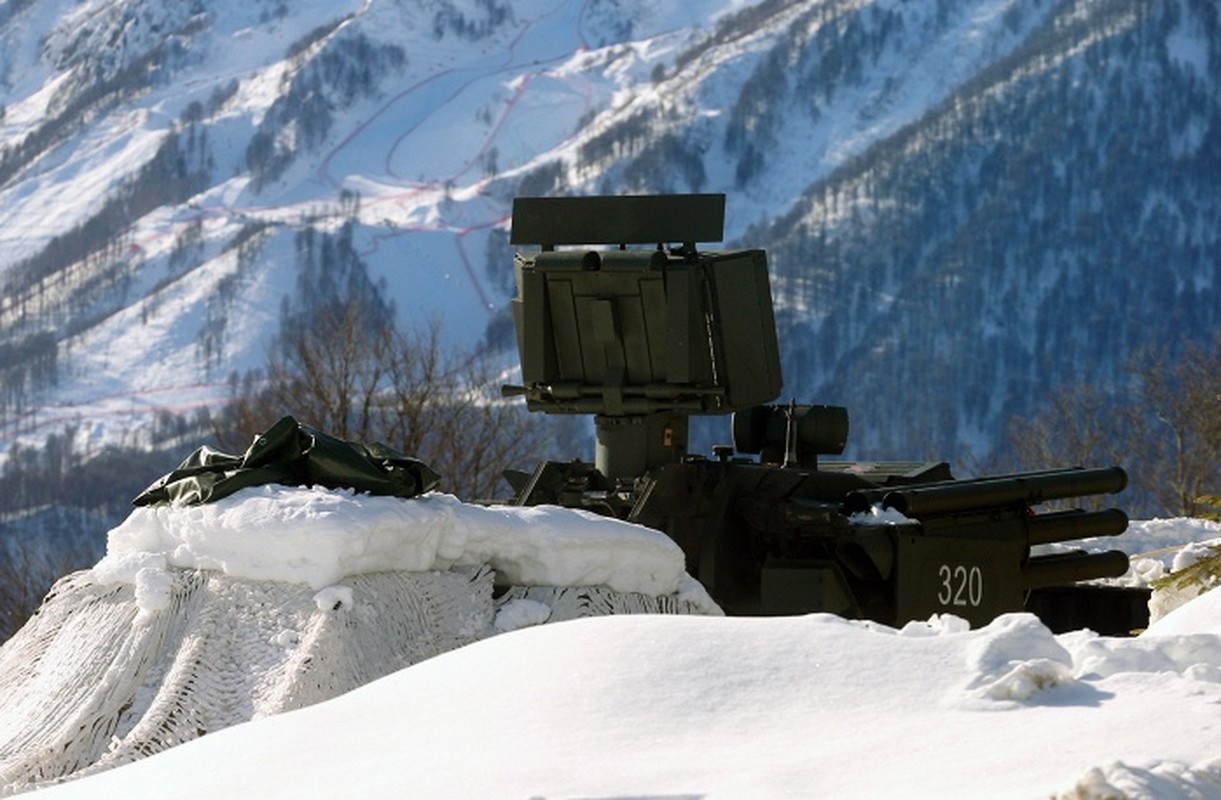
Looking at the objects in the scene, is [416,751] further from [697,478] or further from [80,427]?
[80,427]

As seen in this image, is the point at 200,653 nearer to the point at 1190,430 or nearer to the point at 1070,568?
the point at 1070,568

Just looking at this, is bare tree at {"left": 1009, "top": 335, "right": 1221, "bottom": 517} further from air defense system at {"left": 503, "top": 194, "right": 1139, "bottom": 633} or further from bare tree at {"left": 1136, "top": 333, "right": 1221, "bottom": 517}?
air defense system at {"left": 503, "top": 194, "right": 1139, "bottom": 633}

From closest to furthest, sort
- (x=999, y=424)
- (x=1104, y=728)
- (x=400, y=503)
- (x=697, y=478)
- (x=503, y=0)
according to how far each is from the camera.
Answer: (x=1104, y=728) < (x=400, y=503) < (x=697, y=478) < (x=999, y=424) < (x=503, y=0)

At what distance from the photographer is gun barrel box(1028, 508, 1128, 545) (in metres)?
15.7

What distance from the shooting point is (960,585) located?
15.2 metres

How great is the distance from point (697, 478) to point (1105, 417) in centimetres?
6313

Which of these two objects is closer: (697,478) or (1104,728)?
(1104,728)

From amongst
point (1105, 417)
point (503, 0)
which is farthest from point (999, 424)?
point (503, 0)

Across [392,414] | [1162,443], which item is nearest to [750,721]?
[392,414]

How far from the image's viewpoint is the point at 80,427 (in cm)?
11969

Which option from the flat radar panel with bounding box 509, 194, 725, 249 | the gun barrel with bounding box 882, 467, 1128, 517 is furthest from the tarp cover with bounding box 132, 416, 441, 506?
the flat radar panel with bounding box 509, 194, 725, 249

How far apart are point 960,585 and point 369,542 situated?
6050 millimetres

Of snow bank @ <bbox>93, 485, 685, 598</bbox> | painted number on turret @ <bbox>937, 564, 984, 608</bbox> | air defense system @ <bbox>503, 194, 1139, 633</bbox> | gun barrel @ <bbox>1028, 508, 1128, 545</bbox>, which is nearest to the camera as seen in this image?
snow bank @ <bbox>93, 485, 685, 598</bbox>

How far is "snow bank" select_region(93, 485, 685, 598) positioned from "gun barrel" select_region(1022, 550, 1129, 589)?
5191mm
